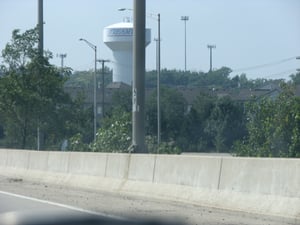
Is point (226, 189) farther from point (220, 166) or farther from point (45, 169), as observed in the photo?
point (45, 169)

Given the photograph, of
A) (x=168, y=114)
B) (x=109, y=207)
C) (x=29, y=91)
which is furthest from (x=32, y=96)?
(x=168, y=114)

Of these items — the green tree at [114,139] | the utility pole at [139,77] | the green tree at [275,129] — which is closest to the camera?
the utility pole at [139,77]

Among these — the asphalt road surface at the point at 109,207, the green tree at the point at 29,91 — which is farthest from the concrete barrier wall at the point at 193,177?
the green tree at the point at 29,91

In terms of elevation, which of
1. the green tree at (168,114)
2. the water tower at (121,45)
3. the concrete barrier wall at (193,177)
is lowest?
the concrete barrier wall at (193,177)

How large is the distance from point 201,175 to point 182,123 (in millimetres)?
48022

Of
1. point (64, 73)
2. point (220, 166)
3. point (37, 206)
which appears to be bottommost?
point (37, 206)

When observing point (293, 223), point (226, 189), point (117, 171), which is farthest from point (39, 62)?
point (293, 223)

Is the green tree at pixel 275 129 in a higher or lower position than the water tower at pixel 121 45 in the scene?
lower

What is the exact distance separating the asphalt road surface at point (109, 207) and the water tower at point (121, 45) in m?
105

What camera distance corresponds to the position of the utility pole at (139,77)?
62.7ft

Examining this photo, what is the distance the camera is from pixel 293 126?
29016 millimetres

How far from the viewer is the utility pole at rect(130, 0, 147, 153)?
62.7 feet

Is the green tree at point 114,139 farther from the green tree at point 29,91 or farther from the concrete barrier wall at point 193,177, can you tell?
the concrete barrier wall at point 193,177

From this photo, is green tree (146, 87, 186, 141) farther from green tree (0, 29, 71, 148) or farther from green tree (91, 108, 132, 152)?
green tree (0, 29, 71, 148)
